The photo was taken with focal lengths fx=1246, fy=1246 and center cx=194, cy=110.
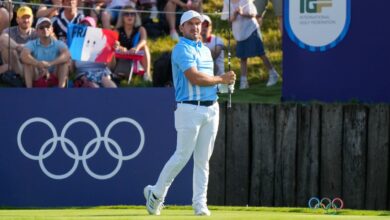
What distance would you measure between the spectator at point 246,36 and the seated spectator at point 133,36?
3.75ft

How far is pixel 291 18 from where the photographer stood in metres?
15.4

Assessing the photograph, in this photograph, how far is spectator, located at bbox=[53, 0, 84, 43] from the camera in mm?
15633

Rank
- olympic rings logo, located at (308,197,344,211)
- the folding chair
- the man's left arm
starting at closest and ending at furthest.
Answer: the man's left arm → olympic rings logo, located at (308,197,344,211) → the folding chair

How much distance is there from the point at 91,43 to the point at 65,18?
30.7 inches

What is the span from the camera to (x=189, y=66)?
11156mm

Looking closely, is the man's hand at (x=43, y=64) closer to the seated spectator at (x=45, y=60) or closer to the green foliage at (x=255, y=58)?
the seated spectator at (x=45, y=60)

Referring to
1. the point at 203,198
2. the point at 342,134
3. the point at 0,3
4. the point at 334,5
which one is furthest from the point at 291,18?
the point at 203,198

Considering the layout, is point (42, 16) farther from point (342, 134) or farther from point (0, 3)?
point (342, 134)

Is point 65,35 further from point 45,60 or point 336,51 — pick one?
point 336,51

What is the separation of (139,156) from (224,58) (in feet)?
7.00

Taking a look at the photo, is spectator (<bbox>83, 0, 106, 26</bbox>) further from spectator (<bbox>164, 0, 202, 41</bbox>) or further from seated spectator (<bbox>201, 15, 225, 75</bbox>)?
seated spectator (<bbox>201, 15, 225, 75</bbox>)

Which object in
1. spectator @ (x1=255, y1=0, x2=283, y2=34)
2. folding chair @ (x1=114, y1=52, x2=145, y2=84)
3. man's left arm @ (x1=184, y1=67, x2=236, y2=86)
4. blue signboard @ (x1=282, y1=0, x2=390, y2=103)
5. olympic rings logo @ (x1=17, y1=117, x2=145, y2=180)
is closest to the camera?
man's left arm @ (x1=184, y1=67, x2=236, y2=86)

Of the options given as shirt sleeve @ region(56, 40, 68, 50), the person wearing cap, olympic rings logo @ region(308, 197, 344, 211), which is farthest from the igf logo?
the person wearing cap

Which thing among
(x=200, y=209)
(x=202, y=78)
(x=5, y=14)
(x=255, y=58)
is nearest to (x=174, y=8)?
(x=255, y=58)
